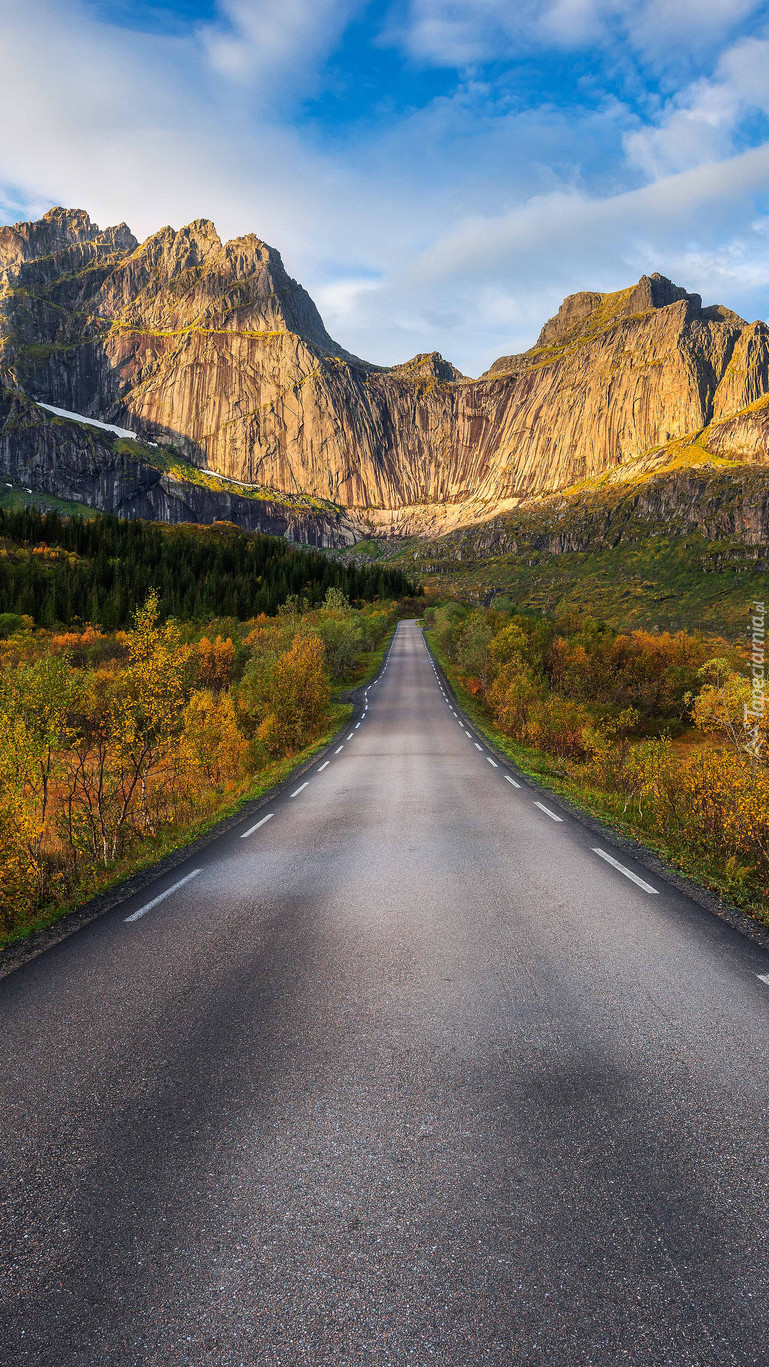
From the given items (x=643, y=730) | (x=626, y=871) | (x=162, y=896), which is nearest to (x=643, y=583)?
(x=643, y=730)

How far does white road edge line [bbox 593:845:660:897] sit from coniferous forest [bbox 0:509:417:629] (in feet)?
230

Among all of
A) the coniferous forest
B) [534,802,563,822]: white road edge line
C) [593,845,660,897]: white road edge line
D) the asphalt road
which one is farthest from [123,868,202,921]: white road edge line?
the coniferous forest

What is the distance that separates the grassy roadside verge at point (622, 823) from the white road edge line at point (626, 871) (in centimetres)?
71

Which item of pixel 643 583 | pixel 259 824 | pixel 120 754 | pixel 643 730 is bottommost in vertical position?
pixel 643 730

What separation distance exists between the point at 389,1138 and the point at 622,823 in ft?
29.8

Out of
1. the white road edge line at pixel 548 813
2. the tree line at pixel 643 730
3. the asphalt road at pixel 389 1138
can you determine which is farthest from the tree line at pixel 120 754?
the tree line at pixel 643 730

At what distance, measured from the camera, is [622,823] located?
1112cm

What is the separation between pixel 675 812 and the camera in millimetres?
10898

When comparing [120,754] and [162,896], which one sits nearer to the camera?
[162,896]

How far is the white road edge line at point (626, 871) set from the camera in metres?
7.53

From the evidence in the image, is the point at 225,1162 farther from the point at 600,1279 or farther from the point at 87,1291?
the point at 600,1279

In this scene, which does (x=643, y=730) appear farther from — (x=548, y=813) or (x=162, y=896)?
(x=162, y=896)

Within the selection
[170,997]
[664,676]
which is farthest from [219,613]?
[170,997]

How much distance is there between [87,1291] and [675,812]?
10.9 metres
